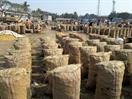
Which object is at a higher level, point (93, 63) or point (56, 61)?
point (56, 61)

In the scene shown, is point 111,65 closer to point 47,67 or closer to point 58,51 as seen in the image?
point 47,67

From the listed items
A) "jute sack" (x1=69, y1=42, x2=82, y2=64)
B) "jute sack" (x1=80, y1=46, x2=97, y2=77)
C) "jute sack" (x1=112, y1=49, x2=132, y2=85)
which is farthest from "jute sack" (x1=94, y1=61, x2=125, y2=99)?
"jute sack" (x1=69, y1=42, x2=82, y2=64)

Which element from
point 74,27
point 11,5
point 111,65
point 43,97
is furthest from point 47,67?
point 11,5

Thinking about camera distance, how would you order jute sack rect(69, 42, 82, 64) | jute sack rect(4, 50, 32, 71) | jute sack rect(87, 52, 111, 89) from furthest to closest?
jute sack rect(69, 42, 82, 64) → jute sack rect(87, 52, 111, 89) → jute sack rect(4, 50, 32, 71)

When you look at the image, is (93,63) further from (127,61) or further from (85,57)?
(85,57)

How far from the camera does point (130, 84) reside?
8.82 meters

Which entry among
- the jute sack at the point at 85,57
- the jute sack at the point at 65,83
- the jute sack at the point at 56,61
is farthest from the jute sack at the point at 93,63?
the jute sack at the point at 65,83

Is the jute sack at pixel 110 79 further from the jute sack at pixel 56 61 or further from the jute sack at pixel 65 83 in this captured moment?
the jute sack at pixel 56 61

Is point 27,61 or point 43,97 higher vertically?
point 27,61

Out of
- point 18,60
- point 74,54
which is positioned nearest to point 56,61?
point 18,60

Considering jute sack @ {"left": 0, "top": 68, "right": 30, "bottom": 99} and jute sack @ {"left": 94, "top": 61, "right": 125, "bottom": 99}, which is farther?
jute sack @ {"left": 94, "top": 61, "right": 125, "bottom": 99}

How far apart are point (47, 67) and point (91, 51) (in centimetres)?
189

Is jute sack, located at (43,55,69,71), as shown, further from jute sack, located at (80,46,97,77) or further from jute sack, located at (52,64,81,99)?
jute sack, located at (52,64,81,99)

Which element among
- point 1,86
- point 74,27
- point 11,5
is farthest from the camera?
point 11,5
